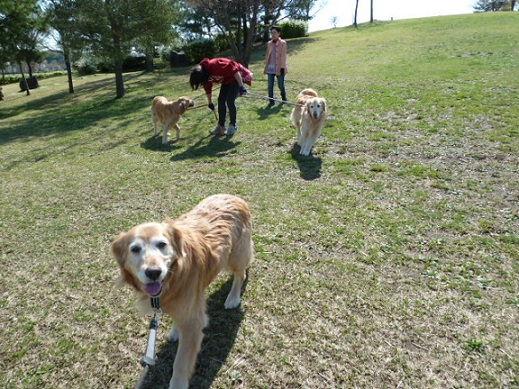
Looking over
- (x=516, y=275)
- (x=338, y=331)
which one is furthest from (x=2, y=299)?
(x=516, y=275)

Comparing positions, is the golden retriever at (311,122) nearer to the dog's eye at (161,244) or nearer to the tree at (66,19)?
the dog's eye at (161,244)

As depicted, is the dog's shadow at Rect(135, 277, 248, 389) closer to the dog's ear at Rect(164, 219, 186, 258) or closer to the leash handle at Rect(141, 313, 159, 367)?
the leash handle at Rect(141, 313, 159, 367)

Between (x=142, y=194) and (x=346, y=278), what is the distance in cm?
414

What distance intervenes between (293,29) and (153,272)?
3614 centimetres

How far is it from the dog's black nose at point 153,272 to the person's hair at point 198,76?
6.38 metres

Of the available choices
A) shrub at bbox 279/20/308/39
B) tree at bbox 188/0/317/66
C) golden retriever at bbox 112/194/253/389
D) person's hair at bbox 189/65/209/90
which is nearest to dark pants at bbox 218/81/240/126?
person's hair at bbox 189/65/209/90

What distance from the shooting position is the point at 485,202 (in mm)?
4875

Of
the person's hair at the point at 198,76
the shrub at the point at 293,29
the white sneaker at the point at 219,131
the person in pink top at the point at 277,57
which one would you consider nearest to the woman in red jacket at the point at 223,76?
the person's hair at the point at 198,76

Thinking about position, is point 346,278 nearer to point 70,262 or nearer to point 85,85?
point 70,262

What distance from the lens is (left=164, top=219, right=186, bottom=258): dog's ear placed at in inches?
95.3

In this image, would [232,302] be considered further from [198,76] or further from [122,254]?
[198,76]

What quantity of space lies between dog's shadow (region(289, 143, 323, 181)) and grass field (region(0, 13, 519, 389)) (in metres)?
0.06

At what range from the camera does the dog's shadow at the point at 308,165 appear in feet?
20.6

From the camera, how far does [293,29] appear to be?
3325 cm
